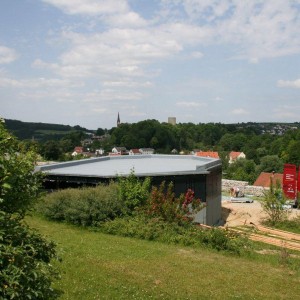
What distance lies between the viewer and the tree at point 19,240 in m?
4.36

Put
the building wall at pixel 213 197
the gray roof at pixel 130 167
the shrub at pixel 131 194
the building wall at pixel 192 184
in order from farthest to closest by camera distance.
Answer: the building wall at pixel 213 197
the gray roof at pixel 130 167
the building wall at pixel 192 184
the shrub at pixel 131 194

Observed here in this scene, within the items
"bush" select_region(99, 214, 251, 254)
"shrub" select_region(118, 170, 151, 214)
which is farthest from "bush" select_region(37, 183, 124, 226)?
"bush" select_region(99, 214, 251, 254)

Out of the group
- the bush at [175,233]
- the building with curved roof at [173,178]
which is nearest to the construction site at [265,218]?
the building with curved roof at [173,178]

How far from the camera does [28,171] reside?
5.37 metres

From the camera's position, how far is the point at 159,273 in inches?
385

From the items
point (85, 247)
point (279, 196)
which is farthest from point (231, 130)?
point (85, 247)

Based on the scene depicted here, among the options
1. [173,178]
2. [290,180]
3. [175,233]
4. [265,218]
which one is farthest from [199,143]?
[175,233]

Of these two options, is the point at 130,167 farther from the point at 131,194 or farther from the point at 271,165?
the point at 271,165

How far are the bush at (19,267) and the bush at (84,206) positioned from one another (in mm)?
9625

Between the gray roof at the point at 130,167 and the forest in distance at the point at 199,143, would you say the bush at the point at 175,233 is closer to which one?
the gray roof at the point at 130,167

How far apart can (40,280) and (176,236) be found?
9462 mm

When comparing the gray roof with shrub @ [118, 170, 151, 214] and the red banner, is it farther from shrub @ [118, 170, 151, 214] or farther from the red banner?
the red banner

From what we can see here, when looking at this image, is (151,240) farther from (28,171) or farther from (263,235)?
(28,171)

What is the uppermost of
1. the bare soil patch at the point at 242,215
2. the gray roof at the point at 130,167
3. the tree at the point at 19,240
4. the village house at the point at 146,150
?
the tree at the point at 19,240
